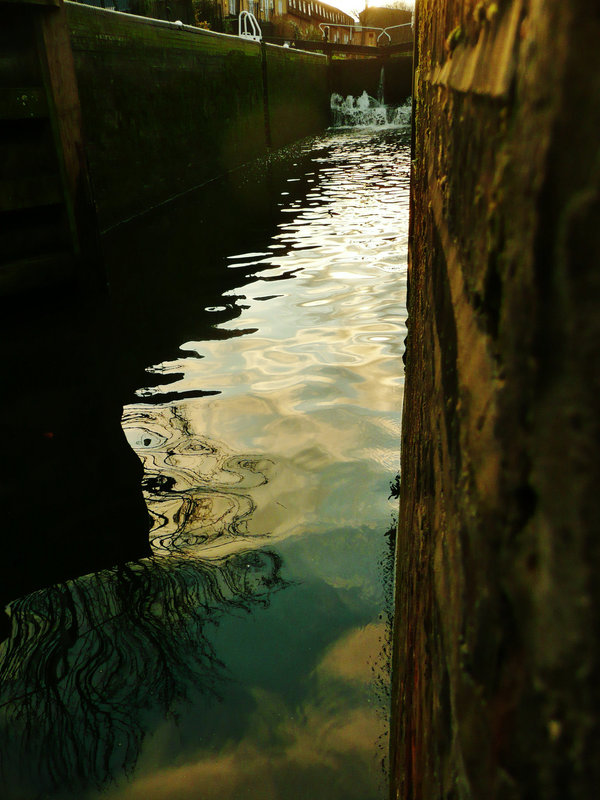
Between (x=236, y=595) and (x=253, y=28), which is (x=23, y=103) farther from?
(x=253, y=28)

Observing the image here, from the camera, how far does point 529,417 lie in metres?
0.35

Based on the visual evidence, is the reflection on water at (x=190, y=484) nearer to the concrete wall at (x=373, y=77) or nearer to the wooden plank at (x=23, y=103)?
the wooden plank at (x=23, y=103)

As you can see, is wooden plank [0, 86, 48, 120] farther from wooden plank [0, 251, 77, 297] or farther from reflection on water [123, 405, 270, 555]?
reflection on water [123, 405, 270, 555]

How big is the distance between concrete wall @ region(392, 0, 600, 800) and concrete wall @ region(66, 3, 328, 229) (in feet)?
23.7

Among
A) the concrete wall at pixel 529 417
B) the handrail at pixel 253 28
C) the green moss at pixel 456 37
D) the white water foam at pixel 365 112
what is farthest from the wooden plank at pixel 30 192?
the white water foam at pixel 365 112

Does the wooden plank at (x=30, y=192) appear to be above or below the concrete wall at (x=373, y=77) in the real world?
below

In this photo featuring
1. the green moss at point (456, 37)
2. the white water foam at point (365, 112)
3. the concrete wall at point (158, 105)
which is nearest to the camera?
the green moss at point (456, 37)

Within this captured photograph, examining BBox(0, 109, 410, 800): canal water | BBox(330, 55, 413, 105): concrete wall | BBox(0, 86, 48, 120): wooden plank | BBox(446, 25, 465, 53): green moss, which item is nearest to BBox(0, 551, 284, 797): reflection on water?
BBox(0, 109, 410, 800): canal water

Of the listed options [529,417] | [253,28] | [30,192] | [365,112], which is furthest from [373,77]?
[529,417]

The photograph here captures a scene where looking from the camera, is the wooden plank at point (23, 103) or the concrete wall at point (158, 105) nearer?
the wooden plank at point (23, 103)

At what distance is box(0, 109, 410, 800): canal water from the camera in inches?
66.9

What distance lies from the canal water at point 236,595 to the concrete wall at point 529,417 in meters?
1.33

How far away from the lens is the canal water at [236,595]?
170 cm

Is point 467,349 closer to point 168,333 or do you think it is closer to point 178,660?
point 178,660
